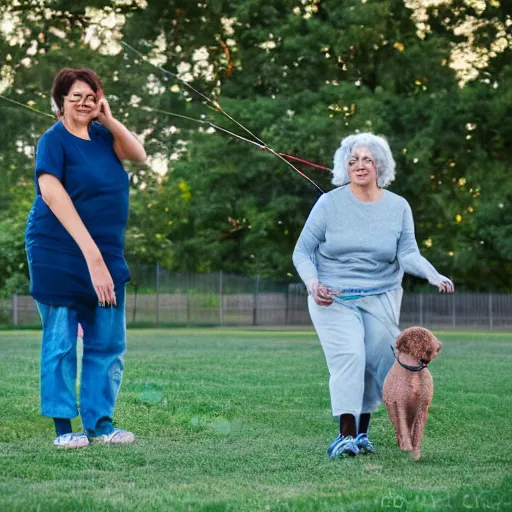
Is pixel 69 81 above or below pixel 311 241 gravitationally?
above

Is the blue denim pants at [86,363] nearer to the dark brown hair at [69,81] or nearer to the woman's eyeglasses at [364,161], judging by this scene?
the dark brown hair at [69,81]

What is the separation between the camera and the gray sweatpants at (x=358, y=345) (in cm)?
639

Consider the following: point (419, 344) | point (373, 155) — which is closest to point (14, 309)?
point (373, 155)

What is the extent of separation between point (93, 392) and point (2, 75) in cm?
3611

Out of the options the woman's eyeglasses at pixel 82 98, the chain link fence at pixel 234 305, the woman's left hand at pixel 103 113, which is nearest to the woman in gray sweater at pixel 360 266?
the woman's left hand at pixel 103 113

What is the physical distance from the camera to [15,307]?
40000 mm

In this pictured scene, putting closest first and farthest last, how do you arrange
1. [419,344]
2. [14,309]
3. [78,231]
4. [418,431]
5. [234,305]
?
[419,344] → [418,431] → [78,231] → [14,309] → [234,305]

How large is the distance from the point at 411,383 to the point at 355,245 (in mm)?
912

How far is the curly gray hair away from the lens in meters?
6.58

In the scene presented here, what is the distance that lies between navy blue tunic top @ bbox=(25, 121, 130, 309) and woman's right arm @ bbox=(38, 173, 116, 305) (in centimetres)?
9

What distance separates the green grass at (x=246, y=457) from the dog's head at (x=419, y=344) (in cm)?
55

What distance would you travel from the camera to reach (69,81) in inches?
255

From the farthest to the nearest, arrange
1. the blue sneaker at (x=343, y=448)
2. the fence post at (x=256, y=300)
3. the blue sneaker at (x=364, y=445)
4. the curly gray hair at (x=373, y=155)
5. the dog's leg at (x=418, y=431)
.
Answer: the fence post at (x=256, y=300) < the curly gray hair at (x=373, y=155) < the blue sneaker at (x=364, y=445) < the blue sneaker at (x=343, y=448) < the dog's leg at (x=418, y=431)

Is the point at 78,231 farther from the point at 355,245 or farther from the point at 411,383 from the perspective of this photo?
the point at 411,383
